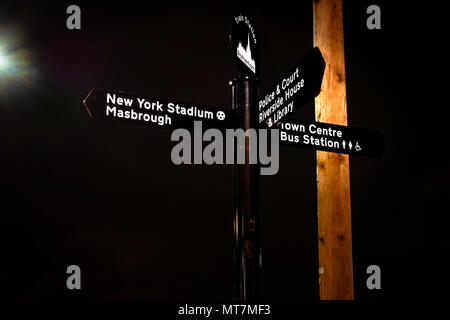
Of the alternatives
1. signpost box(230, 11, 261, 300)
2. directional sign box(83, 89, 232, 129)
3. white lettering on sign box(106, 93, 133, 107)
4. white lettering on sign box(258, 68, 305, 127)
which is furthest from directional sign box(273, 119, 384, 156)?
white lettering on sign box(106, 93, 133, 107)

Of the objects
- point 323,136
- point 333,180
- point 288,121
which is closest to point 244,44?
point 288,121

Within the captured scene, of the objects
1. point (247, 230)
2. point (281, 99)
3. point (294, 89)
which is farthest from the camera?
point (281, 99)

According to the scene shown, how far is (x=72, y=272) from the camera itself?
5.64 metres

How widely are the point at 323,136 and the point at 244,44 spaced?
1.11 m

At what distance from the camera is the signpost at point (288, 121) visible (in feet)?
10.3

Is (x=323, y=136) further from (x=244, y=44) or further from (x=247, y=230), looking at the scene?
(x=247, y=230)

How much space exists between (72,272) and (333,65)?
427 centimetres

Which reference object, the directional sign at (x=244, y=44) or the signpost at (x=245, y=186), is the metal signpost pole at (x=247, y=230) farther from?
the directional sign at (x=244, y=44)

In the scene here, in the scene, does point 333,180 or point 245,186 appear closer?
point 245,186

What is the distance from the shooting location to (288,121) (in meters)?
3.82

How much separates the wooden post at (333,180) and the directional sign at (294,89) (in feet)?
2.13

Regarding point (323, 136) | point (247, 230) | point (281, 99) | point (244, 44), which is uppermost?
point (244, 44)
